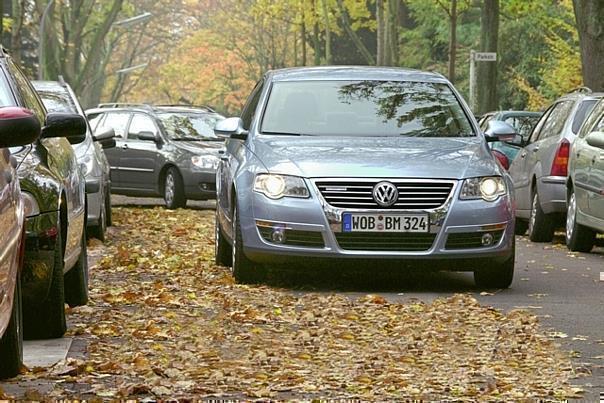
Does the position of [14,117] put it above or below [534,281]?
above

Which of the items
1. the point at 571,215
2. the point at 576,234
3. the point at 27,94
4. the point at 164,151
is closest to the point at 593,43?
the point at 164,151

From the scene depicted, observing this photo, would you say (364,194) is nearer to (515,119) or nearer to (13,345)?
(13,345)

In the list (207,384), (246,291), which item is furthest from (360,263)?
(207,384)

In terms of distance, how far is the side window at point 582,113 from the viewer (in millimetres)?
18516

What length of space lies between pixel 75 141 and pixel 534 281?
13.9ft

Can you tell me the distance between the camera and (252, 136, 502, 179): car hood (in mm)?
12242

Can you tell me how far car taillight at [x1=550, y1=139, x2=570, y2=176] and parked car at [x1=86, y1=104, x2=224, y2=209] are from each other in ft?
29.1

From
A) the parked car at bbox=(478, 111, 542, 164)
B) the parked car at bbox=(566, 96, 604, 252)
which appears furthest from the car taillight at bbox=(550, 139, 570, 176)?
the parked car at bbox=(478, 111, 542, 164)

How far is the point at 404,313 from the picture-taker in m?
10.7

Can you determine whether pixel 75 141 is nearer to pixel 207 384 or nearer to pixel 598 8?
pixel 207 384

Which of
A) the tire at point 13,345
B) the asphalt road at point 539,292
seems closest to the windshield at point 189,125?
the asphalt road at point 539,292

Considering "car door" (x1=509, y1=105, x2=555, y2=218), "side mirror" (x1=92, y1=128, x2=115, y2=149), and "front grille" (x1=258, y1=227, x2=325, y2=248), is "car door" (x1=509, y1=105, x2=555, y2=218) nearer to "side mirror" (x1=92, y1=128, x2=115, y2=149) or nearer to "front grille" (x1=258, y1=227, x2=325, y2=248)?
"side mirror" (x1=92, y1=128, x2=115, y2=149)

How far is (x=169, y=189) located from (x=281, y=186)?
1492 cm

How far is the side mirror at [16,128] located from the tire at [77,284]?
4343 millimetres
